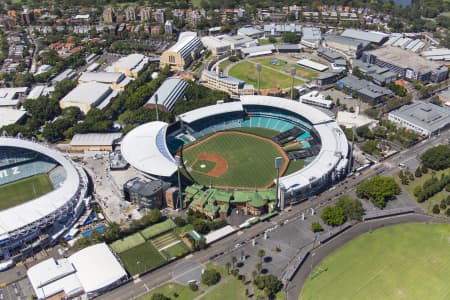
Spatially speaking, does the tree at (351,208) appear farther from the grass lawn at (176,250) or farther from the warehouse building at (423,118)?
the warehouse building at (423,118)

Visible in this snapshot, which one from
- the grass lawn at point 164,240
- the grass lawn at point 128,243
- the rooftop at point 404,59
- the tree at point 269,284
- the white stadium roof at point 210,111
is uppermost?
the rooftop at point 404,59

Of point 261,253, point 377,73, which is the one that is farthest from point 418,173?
point 377,73

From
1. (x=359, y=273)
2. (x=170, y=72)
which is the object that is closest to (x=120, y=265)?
(x=359, y=273)

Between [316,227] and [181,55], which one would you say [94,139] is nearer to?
[316,227]

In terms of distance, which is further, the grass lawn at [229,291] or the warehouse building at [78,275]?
the warehouse building at [78,275]

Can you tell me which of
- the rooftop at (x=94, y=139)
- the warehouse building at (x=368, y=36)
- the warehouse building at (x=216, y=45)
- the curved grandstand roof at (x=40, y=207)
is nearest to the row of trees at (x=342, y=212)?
the curved grandstand roof at (x=40, y=207)
